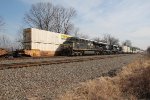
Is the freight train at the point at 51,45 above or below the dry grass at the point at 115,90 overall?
above

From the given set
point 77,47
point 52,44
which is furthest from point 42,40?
point 77,47

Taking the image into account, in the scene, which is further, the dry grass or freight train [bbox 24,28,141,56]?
freight train [bbox 24,28,141,56]

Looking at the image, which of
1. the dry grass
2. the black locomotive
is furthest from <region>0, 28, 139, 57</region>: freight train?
the dry grass

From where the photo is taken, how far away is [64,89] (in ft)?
25.6

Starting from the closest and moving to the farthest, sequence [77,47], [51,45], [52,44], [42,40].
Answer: [42,40]
[51,45]
[52,44]
[77,47]

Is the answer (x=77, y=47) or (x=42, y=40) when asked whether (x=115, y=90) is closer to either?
(x=42, y=40)

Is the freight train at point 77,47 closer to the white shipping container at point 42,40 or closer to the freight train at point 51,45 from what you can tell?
the freight train at point 51,45

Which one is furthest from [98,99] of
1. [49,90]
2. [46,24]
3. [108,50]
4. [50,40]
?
[46,24]

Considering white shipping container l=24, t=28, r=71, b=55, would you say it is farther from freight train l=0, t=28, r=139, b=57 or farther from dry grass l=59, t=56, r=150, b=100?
dry grass l=59, t=56, r=150, b=100

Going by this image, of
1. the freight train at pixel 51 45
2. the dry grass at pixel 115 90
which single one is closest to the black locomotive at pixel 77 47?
the freight train at pixel 51 45

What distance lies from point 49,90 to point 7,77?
2.76m

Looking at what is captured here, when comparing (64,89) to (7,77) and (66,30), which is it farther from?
(66,30)

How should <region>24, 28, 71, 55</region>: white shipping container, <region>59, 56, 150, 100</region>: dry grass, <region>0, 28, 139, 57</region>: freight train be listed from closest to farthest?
<region>59, 56, 150, 100</region>: dry grass
<region>0, 28, 139, 57</region>: freight train
<region>24, 28, 71, 55</region>: white shipping container

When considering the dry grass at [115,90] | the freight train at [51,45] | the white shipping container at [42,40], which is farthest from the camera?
the white shipping container at [42,40]
